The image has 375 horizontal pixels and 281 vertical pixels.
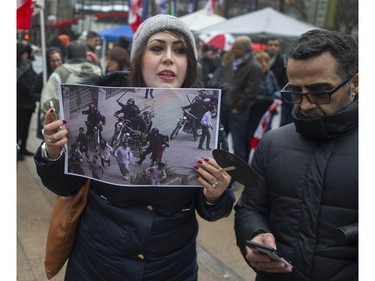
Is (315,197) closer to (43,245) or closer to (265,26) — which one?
(43,245)

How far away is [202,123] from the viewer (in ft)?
5.84

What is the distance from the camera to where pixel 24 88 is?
22.9 ft

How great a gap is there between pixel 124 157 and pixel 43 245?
281 centimetres

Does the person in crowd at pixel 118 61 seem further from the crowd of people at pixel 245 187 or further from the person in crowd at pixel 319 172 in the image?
the person in crowd at pixel 319 172

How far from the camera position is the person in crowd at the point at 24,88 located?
693cm

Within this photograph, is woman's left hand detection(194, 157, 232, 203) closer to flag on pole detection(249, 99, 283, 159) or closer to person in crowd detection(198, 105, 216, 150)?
person in crowd detection(198, 105, 216, 150)

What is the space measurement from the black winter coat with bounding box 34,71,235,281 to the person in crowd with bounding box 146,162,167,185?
87 mm

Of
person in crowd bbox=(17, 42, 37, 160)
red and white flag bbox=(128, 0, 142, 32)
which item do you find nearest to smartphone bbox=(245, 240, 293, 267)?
person in crowd bbox=(17, 42, 37, 160)

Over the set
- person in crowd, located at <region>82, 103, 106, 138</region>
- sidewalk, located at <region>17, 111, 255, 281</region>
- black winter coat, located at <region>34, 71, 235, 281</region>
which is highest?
person in crowd, located at <region>82, 103, 106, 138</region>

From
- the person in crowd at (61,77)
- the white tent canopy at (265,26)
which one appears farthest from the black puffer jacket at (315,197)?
the white tent canopy at (265,26)

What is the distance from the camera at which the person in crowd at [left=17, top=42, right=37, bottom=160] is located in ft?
22.7

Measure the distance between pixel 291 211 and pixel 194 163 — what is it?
0.40m

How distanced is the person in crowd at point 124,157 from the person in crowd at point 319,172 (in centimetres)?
53

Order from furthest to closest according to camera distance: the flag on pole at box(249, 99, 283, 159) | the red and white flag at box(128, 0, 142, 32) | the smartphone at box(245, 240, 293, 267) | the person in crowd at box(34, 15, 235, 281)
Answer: the red and white flag at box(128, 0, 142, 32) → the flag on pole at box(249, 99, 283, 159) → the person in crowd at box(34, 15, 235, 281) → the smartphone at box(245, 240, 293, 267)
